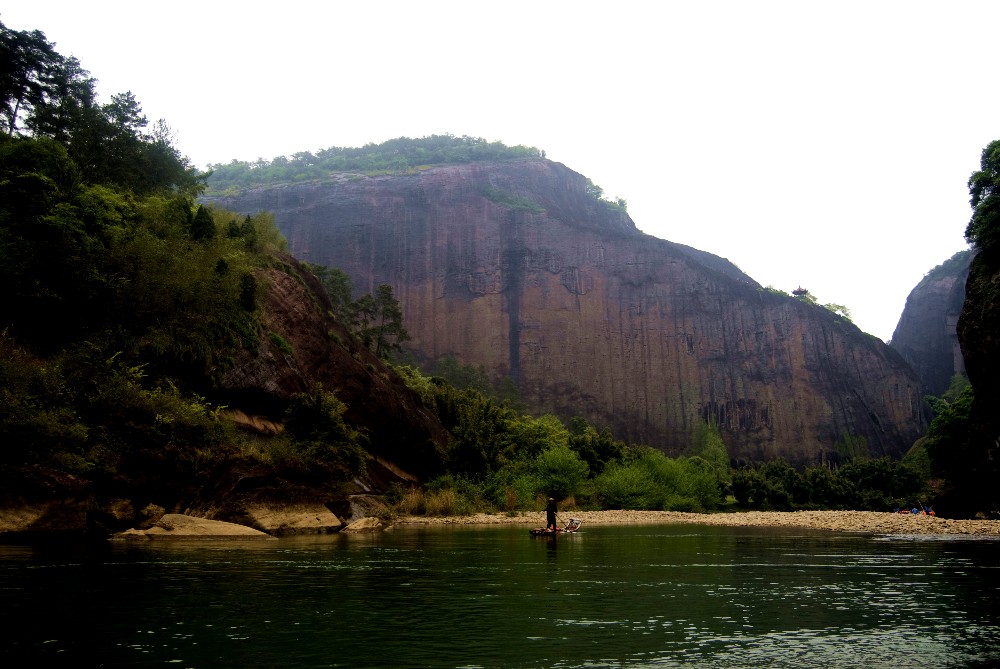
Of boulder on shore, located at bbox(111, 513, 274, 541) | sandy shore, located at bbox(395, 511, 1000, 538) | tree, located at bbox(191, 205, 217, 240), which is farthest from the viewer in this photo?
tree, located at bbox(191, 205, 217, 240)

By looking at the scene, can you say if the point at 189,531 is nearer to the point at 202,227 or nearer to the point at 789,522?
the point at 202,227

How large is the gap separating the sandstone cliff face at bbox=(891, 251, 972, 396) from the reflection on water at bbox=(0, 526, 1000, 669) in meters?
146

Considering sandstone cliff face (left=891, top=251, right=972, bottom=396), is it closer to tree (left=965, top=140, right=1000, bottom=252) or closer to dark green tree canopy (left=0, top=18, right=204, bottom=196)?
tree (left=965, top=140, right=1000, bottom=252)

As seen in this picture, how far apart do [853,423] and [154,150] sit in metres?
120

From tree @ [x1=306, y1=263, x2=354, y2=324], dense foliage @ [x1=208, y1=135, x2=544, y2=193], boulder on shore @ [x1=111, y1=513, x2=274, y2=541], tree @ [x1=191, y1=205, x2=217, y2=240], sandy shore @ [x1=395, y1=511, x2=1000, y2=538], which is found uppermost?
dense foliage @ [x1=208, y1=135, x2=544, y2=193]

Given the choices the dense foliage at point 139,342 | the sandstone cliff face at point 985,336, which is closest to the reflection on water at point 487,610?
the dense foliage at point 139,342

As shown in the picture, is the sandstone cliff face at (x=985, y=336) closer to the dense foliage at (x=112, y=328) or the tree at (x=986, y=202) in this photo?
the tree at (x=986, y=202)

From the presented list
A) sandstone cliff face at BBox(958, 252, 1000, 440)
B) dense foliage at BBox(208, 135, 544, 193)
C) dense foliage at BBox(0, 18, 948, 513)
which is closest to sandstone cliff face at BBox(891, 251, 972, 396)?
dense foliage at BBox(208, 135, 544, 193)

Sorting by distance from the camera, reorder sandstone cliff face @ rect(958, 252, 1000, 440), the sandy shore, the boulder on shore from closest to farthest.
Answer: the boulder on shore
the sandy shore
sandstone cliff face @ rect(958, 252, 1000, 440)

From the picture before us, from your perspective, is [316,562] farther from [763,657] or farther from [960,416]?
[960,416]

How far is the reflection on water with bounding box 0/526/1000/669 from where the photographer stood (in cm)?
912

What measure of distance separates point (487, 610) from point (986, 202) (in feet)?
149

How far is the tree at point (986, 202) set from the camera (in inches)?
1746

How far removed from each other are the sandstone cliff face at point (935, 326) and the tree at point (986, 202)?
359 feet
